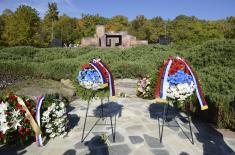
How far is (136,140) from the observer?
4750 mm

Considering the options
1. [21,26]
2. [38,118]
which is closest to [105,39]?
[21,26]

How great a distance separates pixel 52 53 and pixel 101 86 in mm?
16693

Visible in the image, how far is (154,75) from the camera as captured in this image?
5.22 m

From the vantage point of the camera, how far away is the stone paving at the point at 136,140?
4.32m

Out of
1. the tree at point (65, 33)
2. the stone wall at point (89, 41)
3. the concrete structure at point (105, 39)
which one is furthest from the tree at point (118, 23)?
the stone wall at point (89, 41)

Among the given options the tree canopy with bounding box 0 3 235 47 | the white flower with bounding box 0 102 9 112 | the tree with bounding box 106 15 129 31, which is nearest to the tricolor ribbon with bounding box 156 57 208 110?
the white flower with bounding box 0 102 9 112

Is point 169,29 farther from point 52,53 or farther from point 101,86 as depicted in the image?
point 101,86

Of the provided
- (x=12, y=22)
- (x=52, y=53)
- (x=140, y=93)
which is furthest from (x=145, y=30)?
(x=140, y=93)

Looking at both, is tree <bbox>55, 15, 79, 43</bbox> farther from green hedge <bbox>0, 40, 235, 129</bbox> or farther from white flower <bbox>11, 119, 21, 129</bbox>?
white flower <bbox>11, 119, 21, 129</bbox>

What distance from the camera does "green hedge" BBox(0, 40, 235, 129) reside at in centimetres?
554

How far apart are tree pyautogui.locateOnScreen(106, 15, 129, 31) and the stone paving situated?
54.9 meters

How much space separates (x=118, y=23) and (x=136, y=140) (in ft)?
196

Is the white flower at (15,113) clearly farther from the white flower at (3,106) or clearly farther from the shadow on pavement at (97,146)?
the shadow on pavement at (97,146)

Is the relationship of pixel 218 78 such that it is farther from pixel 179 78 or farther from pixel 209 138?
pixel 179 78
